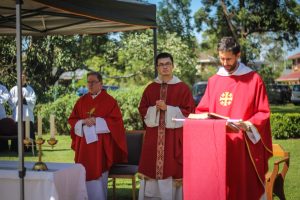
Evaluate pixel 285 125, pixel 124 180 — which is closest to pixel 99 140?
pixel 124 180

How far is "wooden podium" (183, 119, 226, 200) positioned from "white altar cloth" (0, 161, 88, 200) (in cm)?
119

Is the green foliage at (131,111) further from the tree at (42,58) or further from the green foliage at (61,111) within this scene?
the tree at (42,58)

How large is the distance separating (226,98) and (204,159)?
0.75 meters

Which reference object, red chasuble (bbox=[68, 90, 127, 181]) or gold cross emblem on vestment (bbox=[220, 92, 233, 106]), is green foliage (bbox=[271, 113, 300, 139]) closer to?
red chasuble (bbox=[68, 90, 127, 181])

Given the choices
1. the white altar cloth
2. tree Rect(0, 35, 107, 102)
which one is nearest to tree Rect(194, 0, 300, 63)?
tree Rect(0, 35, 107, 102)

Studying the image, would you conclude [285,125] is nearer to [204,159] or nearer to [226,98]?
[226,98]

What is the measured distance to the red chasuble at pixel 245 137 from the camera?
13.8 ft

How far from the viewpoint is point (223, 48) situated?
4156 millimetres

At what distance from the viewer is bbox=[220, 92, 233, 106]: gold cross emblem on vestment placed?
4391mm

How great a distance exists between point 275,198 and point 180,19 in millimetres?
27010

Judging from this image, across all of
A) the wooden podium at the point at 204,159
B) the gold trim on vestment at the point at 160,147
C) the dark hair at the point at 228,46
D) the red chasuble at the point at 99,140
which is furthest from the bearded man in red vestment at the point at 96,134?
the dark hair at the point at 228,46

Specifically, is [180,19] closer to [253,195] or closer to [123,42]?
[123,42]

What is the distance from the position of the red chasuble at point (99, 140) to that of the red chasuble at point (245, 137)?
6.12 ft

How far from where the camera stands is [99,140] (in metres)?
5.89
